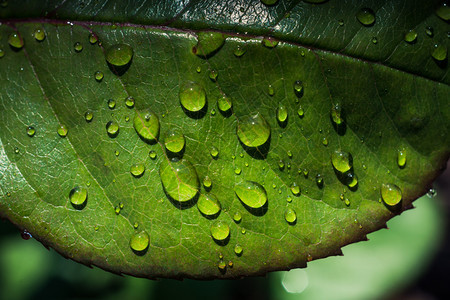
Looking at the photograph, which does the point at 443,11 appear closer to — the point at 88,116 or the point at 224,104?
Answer: the point at 224,104

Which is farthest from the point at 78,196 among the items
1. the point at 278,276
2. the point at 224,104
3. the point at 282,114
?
the point at 278,276

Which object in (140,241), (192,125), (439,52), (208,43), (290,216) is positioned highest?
(439,52)

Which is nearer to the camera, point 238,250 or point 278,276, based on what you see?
point 238,250

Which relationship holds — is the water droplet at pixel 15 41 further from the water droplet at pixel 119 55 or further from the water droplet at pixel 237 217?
the water droplet at pixel 237 217

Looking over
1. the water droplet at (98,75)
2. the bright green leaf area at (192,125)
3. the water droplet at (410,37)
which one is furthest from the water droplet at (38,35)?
the water droplet at (410,37)

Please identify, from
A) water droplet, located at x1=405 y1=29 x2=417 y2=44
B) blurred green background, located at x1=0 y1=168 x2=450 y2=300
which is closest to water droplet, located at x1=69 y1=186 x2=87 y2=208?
water droplet, located at x1=405 y1=29 x2=417 y2=44

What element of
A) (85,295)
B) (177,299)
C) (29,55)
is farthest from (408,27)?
(85,295)

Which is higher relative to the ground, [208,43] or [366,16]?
[366,16]
